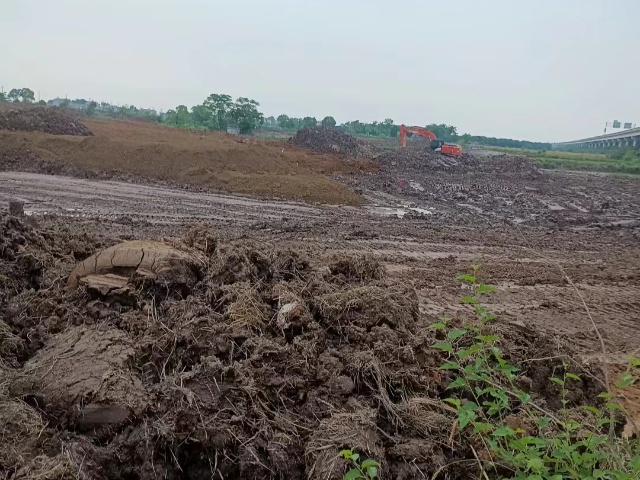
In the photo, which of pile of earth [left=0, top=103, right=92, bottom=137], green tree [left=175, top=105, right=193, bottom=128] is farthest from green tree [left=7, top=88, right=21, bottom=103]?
pile of earth [left=0, top=103, right=92, bottom=137]

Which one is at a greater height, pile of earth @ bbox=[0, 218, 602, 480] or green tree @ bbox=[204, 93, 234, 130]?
green tree @ bbox=[204, 93, 234, 130]

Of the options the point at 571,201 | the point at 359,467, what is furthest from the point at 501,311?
the point at 571,201

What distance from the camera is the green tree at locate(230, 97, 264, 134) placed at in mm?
Result: 46156

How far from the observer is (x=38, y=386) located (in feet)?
10.8

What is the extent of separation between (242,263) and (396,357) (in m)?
1.55

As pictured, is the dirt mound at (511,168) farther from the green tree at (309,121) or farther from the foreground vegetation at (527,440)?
the green tree at (309,121)

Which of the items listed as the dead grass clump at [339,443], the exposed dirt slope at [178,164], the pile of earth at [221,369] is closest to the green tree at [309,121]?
the exposed dirt slope at [178,164]

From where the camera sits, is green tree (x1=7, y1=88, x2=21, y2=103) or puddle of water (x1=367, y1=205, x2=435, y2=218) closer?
puddle of water (x1=367, y1=205, x2=435, y2=218)

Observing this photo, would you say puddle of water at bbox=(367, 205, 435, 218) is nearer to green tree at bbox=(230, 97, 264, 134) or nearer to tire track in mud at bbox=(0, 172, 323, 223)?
tire track in mud at bbox=(0, 172, 323, 223)

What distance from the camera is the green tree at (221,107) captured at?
46.8 metres

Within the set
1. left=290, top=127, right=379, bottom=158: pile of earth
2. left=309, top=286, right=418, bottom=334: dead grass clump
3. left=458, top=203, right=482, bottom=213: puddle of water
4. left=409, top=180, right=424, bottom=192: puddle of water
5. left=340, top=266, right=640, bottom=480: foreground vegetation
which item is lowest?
left=458, top=203, right=482, bottom=213: puddle of water

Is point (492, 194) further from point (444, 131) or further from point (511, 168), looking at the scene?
point (444, 131)

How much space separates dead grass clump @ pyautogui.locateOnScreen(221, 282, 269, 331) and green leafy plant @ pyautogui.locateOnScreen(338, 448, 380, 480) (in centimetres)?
128

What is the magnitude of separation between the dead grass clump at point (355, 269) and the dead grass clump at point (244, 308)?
98 cm
